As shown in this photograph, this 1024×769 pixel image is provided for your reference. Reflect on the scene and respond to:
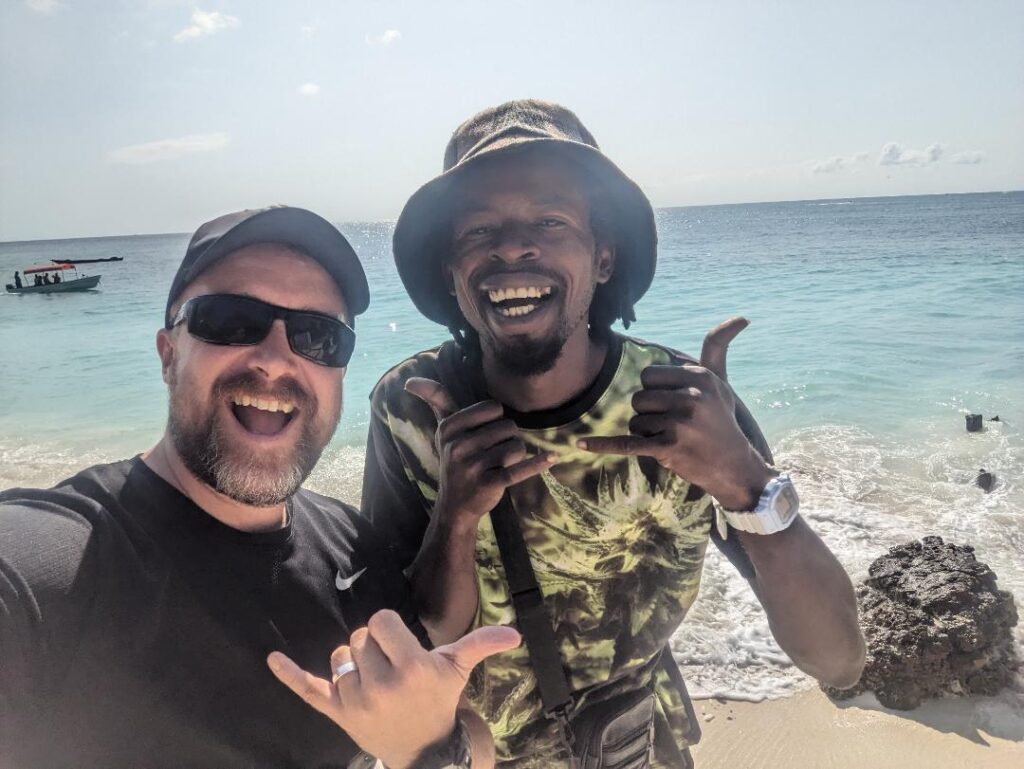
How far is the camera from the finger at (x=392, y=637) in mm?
1274

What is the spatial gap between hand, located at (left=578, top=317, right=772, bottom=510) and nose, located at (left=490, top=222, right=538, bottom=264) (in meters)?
0.61

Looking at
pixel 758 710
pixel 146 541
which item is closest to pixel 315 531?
pixel 146 541

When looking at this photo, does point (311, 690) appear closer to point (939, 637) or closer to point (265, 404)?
point (265, 404)

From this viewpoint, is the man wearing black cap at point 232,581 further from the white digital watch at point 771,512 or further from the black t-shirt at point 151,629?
the white digital watch at point 771,512

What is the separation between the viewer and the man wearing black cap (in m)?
1.30

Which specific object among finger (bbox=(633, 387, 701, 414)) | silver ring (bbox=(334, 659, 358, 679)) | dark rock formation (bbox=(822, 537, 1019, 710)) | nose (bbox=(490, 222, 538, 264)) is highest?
nose (bbox=(490, 222, 538, 264))

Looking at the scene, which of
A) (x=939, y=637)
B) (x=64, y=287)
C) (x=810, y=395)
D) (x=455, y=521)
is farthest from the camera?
(x=64, y=287)

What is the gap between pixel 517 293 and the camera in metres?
2.10

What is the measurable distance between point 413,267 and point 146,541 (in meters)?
1.34

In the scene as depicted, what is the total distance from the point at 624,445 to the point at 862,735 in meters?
3.01

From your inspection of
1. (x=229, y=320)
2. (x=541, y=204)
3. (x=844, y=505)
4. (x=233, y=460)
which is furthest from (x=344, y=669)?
(x=844, y=505)

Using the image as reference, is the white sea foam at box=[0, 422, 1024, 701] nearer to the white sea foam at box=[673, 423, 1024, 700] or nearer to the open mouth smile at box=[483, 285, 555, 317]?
the white sea foam at box=[673, 423, 1024, 700]

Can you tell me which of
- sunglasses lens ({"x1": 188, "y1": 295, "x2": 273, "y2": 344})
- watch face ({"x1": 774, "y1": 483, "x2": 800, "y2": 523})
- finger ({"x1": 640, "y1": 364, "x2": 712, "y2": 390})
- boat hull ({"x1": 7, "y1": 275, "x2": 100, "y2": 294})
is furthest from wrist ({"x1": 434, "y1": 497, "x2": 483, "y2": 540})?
boat hull ({"x1": 7, "y1": 275, "x2": 100, "y2": 294})

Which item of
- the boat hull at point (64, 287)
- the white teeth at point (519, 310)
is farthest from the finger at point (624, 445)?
the boat hull at point (64, 287)
